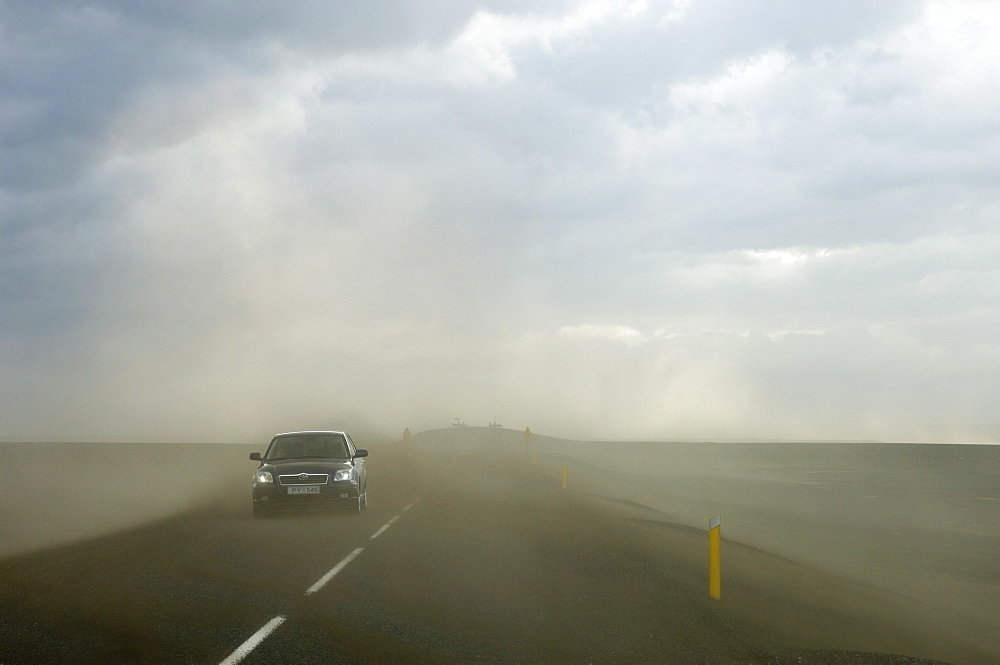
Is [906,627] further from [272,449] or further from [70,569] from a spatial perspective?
[272,449]

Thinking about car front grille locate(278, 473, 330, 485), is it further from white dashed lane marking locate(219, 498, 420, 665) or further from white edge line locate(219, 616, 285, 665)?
white edge line locate(219, 616, 285, 665)

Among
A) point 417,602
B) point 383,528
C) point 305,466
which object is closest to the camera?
point 417,602

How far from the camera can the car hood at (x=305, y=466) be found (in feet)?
56.5

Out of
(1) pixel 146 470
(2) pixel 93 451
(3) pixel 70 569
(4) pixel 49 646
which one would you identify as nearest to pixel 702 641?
(4) pixel 49 646

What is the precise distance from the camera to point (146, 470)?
35.0 m

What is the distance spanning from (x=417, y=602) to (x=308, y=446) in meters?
10.2

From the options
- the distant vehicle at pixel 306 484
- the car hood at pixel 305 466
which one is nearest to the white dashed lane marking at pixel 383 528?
the distant vehicle at pixel 306 484

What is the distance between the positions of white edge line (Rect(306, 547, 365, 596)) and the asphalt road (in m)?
0.03

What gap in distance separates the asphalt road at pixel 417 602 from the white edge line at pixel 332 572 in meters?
0.03

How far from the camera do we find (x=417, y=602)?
894 centimetres

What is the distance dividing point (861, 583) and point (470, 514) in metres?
8.37

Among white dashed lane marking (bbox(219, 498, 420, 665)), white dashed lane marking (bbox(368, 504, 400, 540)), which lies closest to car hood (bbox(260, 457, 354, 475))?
white dashed lane marking (bbox(368, 504, 400, 540))

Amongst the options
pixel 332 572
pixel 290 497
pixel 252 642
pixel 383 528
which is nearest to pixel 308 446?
pixel 290 497

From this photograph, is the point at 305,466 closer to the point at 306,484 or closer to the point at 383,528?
the point at 306,484
